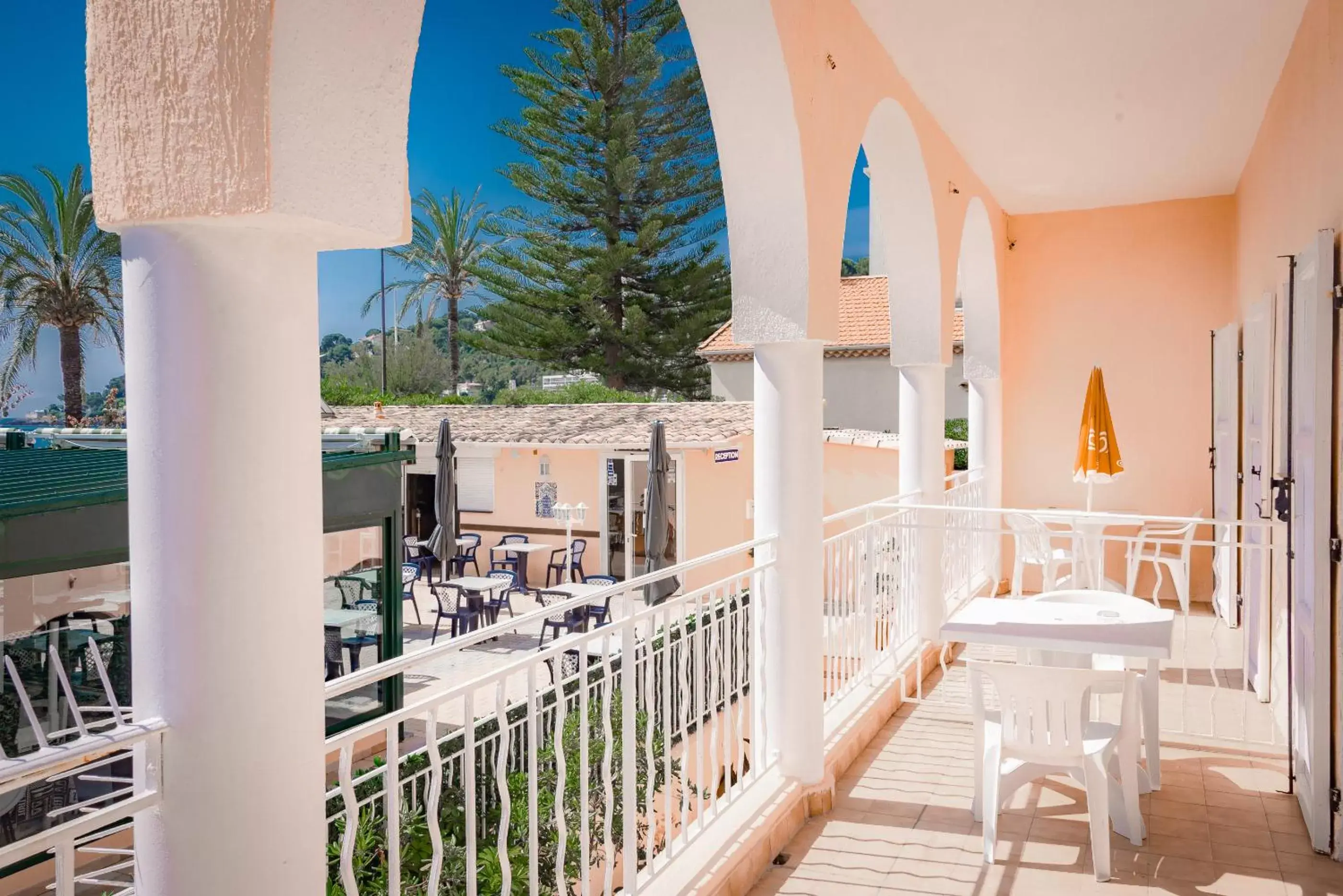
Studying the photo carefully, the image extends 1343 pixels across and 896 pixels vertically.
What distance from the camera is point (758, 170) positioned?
3.68 meters

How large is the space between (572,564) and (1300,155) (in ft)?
40.0

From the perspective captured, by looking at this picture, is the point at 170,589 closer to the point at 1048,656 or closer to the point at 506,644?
the point at 1048,656

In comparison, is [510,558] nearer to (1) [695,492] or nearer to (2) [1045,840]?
(1) [695,492]

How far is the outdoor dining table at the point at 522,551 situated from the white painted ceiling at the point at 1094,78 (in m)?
9.65

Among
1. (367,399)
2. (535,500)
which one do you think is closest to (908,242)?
(535,500)

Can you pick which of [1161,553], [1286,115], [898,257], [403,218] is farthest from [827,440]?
[403,218]

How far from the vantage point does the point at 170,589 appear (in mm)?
1385

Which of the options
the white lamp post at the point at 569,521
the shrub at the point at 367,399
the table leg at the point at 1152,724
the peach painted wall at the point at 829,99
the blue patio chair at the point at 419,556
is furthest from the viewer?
the shrub at the point at 367,399

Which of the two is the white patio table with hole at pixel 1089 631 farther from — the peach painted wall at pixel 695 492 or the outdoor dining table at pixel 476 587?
the peach painted wall at pixel 695 492

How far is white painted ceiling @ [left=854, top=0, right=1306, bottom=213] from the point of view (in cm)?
441

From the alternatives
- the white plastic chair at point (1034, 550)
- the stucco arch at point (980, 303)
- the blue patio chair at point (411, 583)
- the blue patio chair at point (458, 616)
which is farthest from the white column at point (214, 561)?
the blue patio chair at point (411, 583)

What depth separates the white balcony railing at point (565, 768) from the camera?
1.99 meters

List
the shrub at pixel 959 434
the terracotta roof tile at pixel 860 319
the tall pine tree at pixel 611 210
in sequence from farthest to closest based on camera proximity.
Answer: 1. the tall pine tree at pixel 611 210
2. the terracotta roof tile at pixel 860 319
3. the shrub at pixel 959 434

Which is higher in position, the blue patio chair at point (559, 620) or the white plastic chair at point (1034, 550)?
the white plastic chair at point (1034, 550)
